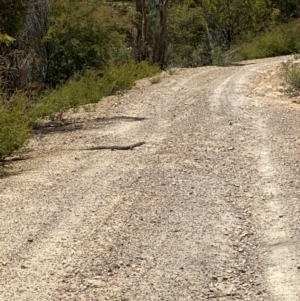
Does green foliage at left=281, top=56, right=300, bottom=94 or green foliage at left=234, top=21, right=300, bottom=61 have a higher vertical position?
green foliage at left=281, top=56, right=300, bottom=94

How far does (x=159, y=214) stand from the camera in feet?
26.1

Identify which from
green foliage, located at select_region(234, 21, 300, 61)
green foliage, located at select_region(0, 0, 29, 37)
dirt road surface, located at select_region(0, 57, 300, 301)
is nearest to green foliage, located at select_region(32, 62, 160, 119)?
green foliage, located at select_region(0, 0, 29, 37)

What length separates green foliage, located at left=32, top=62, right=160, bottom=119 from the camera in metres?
18.4

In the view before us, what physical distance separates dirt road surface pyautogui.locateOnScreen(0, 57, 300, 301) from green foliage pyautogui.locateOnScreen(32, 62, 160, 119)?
3196mm

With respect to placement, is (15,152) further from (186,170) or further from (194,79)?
(194,79)

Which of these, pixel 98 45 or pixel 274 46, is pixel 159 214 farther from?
pixel 274 46

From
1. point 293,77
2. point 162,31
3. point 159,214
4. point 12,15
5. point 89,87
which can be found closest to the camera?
point 159,214

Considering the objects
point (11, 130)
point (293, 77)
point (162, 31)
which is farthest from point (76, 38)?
point (11, 130)

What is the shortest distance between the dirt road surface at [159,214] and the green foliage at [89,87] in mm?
3196

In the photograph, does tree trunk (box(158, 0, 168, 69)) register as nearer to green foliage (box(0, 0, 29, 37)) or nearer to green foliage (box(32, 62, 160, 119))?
green foliage (box(32, 62, 160, 119))

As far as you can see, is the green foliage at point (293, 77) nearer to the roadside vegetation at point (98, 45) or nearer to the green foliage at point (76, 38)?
the roadside vegetation at point (98, 45)

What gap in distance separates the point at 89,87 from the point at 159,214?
1432cm

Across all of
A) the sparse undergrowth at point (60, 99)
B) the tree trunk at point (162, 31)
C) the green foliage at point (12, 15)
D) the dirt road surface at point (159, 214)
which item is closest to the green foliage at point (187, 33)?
the tree trunk at point (162, 31)

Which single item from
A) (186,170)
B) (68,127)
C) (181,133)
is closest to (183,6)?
(68,127)
